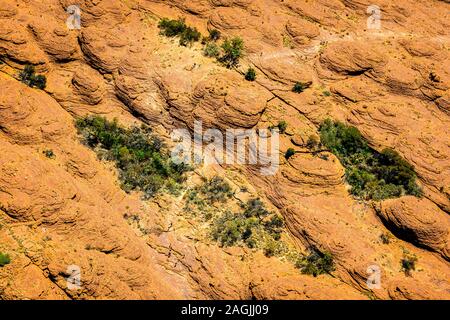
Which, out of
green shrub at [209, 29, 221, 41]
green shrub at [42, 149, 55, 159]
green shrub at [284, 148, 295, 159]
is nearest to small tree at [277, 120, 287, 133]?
green shrub at [284, 148, 295, 159]

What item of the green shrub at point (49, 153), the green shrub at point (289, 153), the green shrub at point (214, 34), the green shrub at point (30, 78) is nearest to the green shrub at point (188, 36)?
the green shrub at point (214, 34)

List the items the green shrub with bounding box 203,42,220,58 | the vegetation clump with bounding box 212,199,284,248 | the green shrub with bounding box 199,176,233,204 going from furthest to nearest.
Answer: the green shrub with bounding box 203,42,220,58
the green shrub with bounding box 199,176,233,204
the vegetation clump with bounding box 212,199,284,248

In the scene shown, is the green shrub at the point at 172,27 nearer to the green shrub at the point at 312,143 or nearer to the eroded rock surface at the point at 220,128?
the eroded rock surface at the point at 220,128

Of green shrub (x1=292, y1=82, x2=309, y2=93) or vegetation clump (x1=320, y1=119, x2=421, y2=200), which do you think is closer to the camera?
vegetation clump (x1=320, y1=119, x2=421, y2=200)

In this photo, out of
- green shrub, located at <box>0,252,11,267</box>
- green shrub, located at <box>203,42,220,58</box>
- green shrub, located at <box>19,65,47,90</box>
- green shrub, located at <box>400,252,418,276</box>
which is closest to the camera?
green shrub, located at <box>0,252,11,267</box>

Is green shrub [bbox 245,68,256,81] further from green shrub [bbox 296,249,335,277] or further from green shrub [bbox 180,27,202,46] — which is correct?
green shrub [bbox 296,249,335,277]

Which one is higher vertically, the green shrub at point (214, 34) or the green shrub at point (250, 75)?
the green shrub at point (214, 34)
